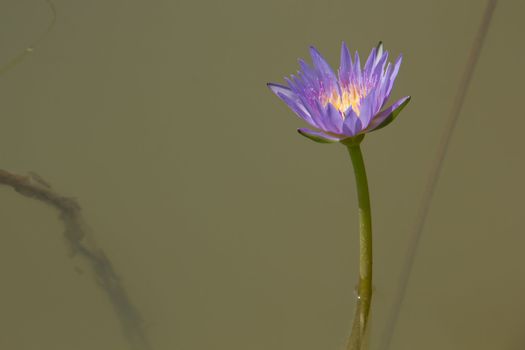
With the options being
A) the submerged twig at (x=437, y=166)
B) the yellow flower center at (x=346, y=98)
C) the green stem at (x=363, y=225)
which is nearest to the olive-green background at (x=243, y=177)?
the submerged twig at (x=437, y=166)

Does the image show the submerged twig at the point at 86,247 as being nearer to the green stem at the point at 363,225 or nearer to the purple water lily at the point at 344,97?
the green stem at the point at 363,225

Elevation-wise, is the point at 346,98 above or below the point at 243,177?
above

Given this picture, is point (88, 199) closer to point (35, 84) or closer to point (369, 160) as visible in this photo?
point (35, 84)

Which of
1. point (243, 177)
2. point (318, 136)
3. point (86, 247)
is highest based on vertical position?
point (318, 136)

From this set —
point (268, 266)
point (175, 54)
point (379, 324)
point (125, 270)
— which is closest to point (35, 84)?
point (175, 54)

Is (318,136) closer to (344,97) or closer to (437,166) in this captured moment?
(344,97)

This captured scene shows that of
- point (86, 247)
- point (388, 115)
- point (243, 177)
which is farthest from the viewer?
point (243, 177)

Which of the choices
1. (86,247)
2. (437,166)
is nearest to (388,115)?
(437,166)

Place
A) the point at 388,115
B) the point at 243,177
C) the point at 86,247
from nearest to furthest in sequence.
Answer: the point at 388,115 → the point at 86,247 → the point at 243,177
